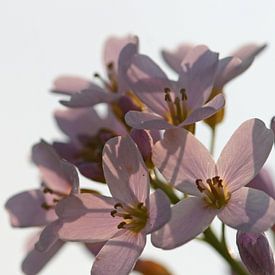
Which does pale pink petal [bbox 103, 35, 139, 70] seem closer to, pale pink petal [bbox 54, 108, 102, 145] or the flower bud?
pale pink petal [bbox 54, 108, 102, 145]

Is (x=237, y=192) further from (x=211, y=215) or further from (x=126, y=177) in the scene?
(x=126, y=177)

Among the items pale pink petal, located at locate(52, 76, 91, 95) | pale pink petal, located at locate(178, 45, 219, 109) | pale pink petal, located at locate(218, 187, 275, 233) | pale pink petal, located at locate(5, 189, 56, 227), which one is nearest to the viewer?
pale pink petal, located at locate(218, 187, 275, 233)

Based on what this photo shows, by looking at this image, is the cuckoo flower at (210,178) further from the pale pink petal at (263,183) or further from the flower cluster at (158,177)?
the pale pink petal at (263,183)

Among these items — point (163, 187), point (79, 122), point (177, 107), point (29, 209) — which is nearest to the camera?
point (177, 107)

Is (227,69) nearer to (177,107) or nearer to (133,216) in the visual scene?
(177,107)

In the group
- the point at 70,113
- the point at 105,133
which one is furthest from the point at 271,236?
the point at 70,113

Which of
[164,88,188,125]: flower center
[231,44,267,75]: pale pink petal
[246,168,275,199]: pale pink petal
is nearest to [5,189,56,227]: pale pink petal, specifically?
[164,88,188,125]: flower center

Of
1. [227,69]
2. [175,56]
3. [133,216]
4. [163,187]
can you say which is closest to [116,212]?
[133,216]
